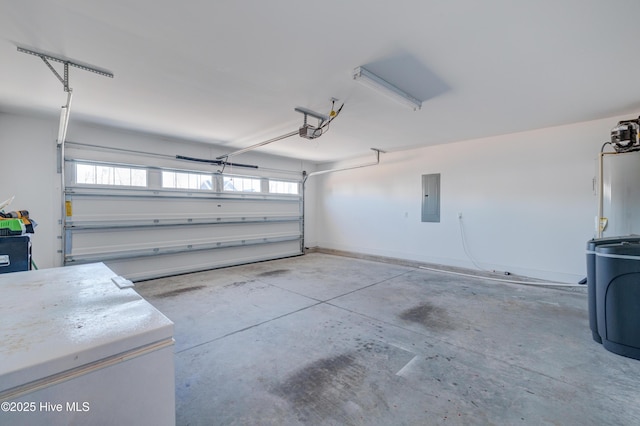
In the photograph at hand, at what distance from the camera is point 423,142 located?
542 cm

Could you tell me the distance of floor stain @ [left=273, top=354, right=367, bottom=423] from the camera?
5.56 ft

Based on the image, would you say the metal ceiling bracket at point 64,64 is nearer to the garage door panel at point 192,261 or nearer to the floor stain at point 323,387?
the garage door panel at point 192,261

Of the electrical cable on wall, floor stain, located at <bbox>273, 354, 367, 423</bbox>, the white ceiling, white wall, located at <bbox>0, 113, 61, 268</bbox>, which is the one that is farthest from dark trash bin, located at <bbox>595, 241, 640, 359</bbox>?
white wall, located at <bbox>0, 113, 61, 268</bbox>

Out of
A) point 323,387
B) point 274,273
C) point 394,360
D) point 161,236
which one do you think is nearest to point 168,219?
point 161,236

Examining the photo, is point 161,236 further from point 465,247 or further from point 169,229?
point 465,247

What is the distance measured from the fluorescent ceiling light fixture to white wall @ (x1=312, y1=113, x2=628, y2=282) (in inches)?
106

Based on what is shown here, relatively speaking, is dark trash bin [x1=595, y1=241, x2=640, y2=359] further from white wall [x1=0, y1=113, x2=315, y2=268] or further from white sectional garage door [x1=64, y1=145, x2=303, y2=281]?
white wall [x1=0, y1=113, x2=315, y2=268]

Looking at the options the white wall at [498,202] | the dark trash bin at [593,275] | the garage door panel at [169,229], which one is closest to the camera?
the dark trash bin at [593,275]

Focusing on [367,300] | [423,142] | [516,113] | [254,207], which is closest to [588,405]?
[367,300]

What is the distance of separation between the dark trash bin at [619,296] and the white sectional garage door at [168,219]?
575 cm

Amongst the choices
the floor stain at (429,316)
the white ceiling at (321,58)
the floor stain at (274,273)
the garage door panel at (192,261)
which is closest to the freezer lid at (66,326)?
the white ceiling at (321,58)

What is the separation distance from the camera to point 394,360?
88.7 inches

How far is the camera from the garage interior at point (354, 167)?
178 centimetres

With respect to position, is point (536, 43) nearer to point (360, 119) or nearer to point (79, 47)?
point (360, 119)
